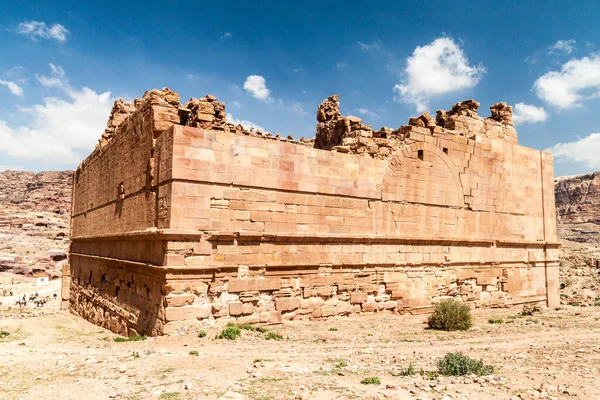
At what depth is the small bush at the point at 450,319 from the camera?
32.3ft

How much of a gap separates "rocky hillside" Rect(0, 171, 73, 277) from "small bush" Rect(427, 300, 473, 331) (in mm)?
37909

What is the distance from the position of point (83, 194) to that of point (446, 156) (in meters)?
13.7

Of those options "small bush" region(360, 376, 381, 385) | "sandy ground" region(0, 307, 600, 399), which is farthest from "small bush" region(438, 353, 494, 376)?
"small bush" region(360, 376, 381, 385)

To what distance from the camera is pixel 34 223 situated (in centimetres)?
5097

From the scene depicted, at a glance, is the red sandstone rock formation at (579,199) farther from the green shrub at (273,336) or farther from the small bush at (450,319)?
the green shrub at (273,336)

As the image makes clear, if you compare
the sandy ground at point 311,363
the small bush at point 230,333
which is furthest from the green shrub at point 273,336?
the small bush at point 230,333

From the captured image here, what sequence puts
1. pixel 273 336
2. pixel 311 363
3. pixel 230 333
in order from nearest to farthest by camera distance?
pixel 311 363
pixel 230 333
pixel 273 336

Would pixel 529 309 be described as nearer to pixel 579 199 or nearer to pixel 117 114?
pixel 117 114

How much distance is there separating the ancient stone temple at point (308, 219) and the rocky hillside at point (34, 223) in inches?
1117

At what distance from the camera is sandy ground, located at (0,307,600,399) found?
5109 mm

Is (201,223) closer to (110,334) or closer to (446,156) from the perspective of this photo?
(110,334)

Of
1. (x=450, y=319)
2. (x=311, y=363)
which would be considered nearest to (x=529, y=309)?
(x=450, y=319)

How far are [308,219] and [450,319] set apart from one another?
12.5 feet

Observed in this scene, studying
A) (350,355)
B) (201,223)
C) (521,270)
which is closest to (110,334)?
(201,223)
